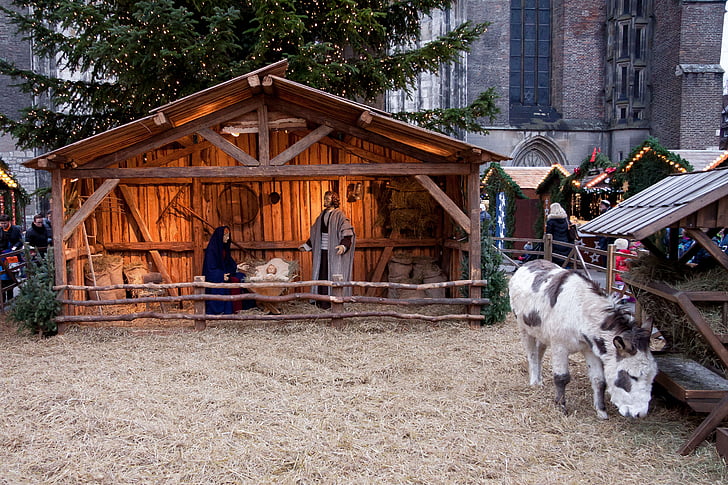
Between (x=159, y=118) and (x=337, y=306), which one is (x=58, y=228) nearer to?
(x=159, y=118)

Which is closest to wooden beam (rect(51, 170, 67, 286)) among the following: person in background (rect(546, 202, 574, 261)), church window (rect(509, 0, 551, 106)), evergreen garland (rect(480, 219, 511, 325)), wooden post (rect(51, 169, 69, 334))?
wooden post (rect(51, 169, 69, 334))

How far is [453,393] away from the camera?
5406mm

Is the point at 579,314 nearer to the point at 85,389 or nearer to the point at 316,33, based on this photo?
the point at 85,389

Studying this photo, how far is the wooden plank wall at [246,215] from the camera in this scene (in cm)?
984

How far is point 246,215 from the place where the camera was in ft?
32.7

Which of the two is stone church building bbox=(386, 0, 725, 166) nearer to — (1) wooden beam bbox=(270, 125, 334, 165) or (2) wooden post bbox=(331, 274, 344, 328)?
(1) wooden beam bbox=(270, 125, 334, 165)

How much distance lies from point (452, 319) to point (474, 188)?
6.64ft

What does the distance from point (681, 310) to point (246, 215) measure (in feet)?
24.4

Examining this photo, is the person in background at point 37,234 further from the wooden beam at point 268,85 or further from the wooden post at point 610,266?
the wooden post at point 610,266

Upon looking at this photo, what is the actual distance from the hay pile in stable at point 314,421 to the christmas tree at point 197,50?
16.8ft

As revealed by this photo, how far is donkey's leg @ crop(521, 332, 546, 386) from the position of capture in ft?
17.8

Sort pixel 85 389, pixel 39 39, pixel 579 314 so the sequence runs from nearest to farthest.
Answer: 1. pixel 579 314
2. pixel 85 389
3. pixel 39 39

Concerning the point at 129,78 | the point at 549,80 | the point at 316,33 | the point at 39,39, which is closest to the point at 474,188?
the point at 316,33

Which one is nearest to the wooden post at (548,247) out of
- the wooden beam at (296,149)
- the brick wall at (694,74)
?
the wooden beam at (296,149)
